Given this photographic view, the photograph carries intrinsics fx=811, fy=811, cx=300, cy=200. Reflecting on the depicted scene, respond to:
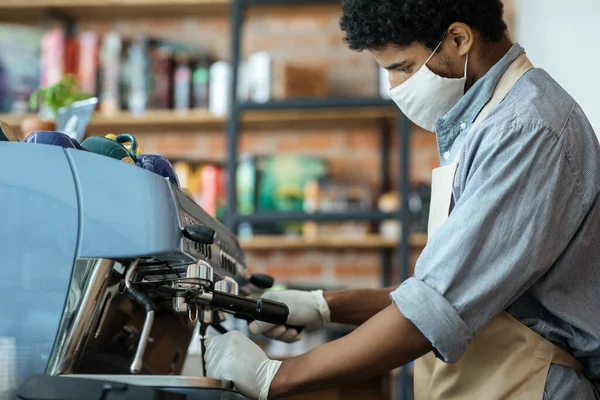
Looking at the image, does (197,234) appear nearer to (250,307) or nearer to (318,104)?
(250,307)

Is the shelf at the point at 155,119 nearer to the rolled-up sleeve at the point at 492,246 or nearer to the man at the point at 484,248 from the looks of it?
the man at the point at 484,248

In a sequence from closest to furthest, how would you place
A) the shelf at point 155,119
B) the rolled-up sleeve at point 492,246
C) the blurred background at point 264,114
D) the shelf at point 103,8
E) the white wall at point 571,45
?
the rolled-up sleeve at point 492,246 → the white wall at point 571,45 → the blurred background at point 264,114 → the shelf at point 155,119 → the shelf at point 103,8

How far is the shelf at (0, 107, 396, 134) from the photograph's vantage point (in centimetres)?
349

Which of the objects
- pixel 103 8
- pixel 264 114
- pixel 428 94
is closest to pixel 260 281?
pixel 428 94

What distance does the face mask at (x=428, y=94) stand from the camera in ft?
4.73

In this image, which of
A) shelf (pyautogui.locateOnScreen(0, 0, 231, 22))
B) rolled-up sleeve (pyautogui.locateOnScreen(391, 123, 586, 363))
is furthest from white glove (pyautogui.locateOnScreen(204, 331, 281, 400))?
shelf (pyautogui.locateOnScreen(0, 0, 231, 22))

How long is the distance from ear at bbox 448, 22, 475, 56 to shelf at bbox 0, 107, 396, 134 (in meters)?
2.00

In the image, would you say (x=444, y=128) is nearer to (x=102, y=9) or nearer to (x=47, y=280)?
(x=47, y=280)

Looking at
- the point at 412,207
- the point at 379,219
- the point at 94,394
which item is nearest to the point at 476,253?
the point at 94,394

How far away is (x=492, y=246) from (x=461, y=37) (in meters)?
0.42

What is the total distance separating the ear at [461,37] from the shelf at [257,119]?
2001 mm

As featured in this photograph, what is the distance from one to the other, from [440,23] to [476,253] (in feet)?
1.41

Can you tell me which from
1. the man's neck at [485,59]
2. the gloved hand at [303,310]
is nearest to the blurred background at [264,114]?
the gloved hand at [303,310]

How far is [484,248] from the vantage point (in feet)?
3.86
